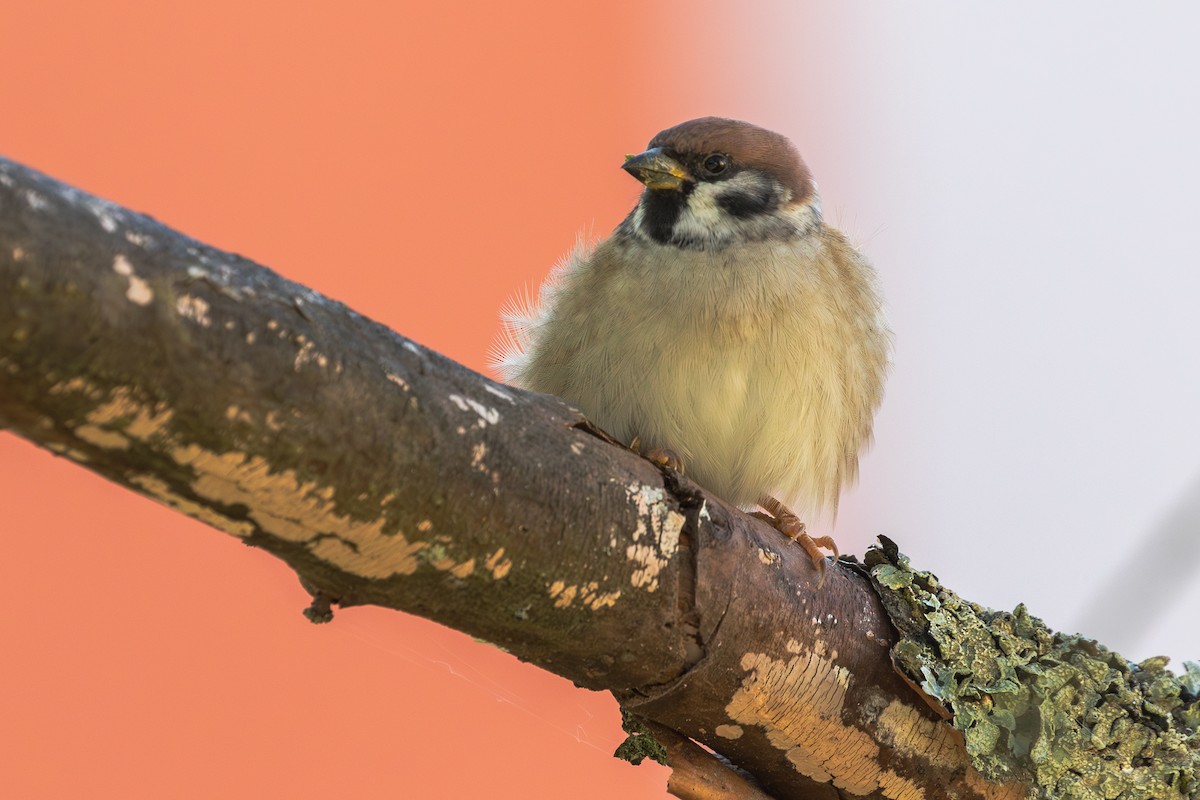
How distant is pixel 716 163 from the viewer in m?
2.35

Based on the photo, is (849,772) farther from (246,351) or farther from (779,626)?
(246,351)

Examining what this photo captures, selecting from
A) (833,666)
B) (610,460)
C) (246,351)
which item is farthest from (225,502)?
(833,666)

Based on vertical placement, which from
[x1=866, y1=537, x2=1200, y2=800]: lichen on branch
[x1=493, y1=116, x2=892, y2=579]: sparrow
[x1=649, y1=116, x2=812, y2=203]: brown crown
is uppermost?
[x1=649, y1=116, x2=812, y2=203]: brown crown

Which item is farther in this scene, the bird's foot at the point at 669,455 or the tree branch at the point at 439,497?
the bird's foot at the point at 669,455

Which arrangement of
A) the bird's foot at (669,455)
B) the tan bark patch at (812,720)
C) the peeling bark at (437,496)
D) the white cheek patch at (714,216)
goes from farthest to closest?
the white cheek patch at (714,216), the bird's foot at (669,455), the tan bark patch at (812,720), the peeling bark at (437,496)

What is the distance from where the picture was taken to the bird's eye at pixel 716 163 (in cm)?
234

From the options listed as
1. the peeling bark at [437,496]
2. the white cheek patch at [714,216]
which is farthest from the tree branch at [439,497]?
the white cheek patch at [714,216]

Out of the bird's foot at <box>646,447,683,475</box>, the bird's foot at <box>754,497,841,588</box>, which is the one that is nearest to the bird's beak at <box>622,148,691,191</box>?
the bird's foot at <box>646,447,683,475</box>

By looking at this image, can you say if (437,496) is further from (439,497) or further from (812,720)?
(812,720)

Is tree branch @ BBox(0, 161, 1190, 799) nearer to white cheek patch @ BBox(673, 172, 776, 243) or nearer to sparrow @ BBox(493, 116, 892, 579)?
sparrow @ BBox(493, 116, 892, 579)

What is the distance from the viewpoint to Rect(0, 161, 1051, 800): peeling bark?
3.03 ft

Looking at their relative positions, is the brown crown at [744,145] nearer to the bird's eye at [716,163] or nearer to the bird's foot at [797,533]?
the bird's eye at [716,163]

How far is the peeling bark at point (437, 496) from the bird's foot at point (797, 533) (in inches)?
1.4

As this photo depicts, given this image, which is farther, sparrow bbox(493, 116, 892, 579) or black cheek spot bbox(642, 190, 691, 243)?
black cheek spot bbox(642, 190, 691, 243)
